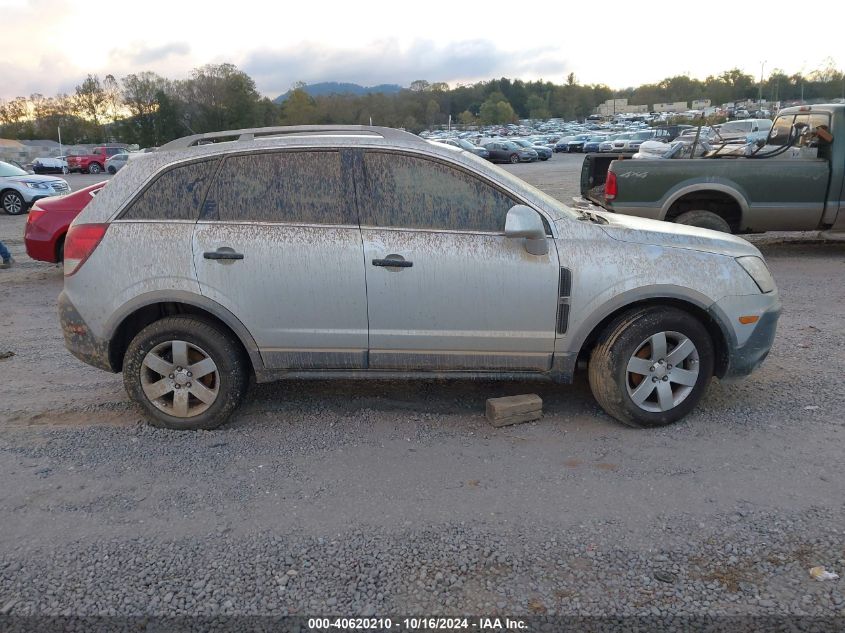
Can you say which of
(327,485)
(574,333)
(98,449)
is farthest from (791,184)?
(98,449)

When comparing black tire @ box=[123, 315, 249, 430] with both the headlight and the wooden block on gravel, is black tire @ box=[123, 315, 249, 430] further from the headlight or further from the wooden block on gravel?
the headlight

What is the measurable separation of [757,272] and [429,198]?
2.14 metres

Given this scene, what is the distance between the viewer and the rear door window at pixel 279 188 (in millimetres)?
4375

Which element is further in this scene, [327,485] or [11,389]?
Result: [11,389]

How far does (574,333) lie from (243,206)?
2.18 m

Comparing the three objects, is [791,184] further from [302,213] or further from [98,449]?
[98,449]

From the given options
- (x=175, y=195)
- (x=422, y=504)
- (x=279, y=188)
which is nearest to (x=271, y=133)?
(x=279, y=188)

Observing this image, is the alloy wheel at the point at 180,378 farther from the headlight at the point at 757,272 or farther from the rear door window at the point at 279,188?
the headlight at the point at 757,272

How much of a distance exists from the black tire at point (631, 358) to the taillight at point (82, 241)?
3.17 metres

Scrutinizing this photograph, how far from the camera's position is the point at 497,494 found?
Answer: 12.2 feet

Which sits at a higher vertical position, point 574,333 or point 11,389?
point 574,333

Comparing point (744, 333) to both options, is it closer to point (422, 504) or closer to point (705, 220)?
point (422, 504)

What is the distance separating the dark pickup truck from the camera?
9164 millimetres

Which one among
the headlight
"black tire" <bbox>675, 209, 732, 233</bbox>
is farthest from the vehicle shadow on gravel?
"black tire" <bbox>675, 209, 732, 233</bbox>
